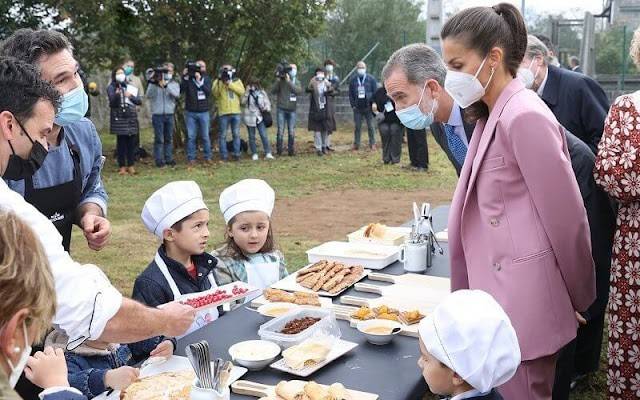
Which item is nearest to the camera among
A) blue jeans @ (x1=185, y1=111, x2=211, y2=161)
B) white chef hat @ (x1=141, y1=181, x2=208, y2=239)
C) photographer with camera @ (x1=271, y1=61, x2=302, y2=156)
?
white chef hat @ (x1=141, y1=181, x2=208, y2=239)

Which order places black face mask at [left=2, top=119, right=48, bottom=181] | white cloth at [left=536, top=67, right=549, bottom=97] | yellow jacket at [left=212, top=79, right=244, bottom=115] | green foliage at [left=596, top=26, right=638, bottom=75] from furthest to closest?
green foliage at [left=596, top=26, right=638, bottom=75]
yellow jacket at [left=212, top=79, right=244, bottom=115]
white cloth at [left=536, top=67, right=549, bottom=97]
black face mask at [left=2, top=119, right=48, bottom=181]

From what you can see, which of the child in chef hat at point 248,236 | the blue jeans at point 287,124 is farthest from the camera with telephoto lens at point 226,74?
the child in chef hat at point 248,236

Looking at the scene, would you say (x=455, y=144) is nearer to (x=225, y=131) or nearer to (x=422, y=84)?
(x=422, y=84)

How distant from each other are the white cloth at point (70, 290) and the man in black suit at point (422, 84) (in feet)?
6.34

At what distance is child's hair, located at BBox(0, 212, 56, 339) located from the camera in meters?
1.26

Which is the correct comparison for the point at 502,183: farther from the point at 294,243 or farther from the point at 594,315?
the point at 294,243

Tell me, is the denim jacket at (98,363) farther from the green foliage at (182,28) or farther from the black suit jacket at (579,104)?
the green foliage at (182,28)

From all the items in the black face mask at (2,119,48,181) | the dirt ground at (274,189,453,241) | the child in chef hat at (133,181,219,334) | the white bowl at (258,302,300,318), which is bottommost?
the dirt ground at (274,189,453,241)

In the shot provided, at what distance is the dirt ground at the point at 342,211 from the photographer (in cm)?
807


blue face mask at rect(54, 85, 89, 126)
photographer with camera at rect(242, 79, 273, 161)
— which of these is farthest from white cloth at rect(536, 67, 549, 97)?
photographer with camera at rect(242, 79, 273, 161)

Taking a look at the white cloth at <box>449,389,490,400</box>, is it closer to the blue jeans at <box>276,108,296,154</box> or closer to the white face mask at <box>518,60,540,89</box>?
the white face mask at <box>518,60,540,89</box>

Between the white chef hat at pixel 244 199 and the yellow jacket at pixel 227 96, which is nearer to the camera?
the white chef hat at pixel 244 199

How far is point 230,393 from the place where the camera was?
214cm

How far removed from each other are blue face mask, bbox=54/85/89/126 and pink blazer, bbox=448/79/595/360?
1871 mm
